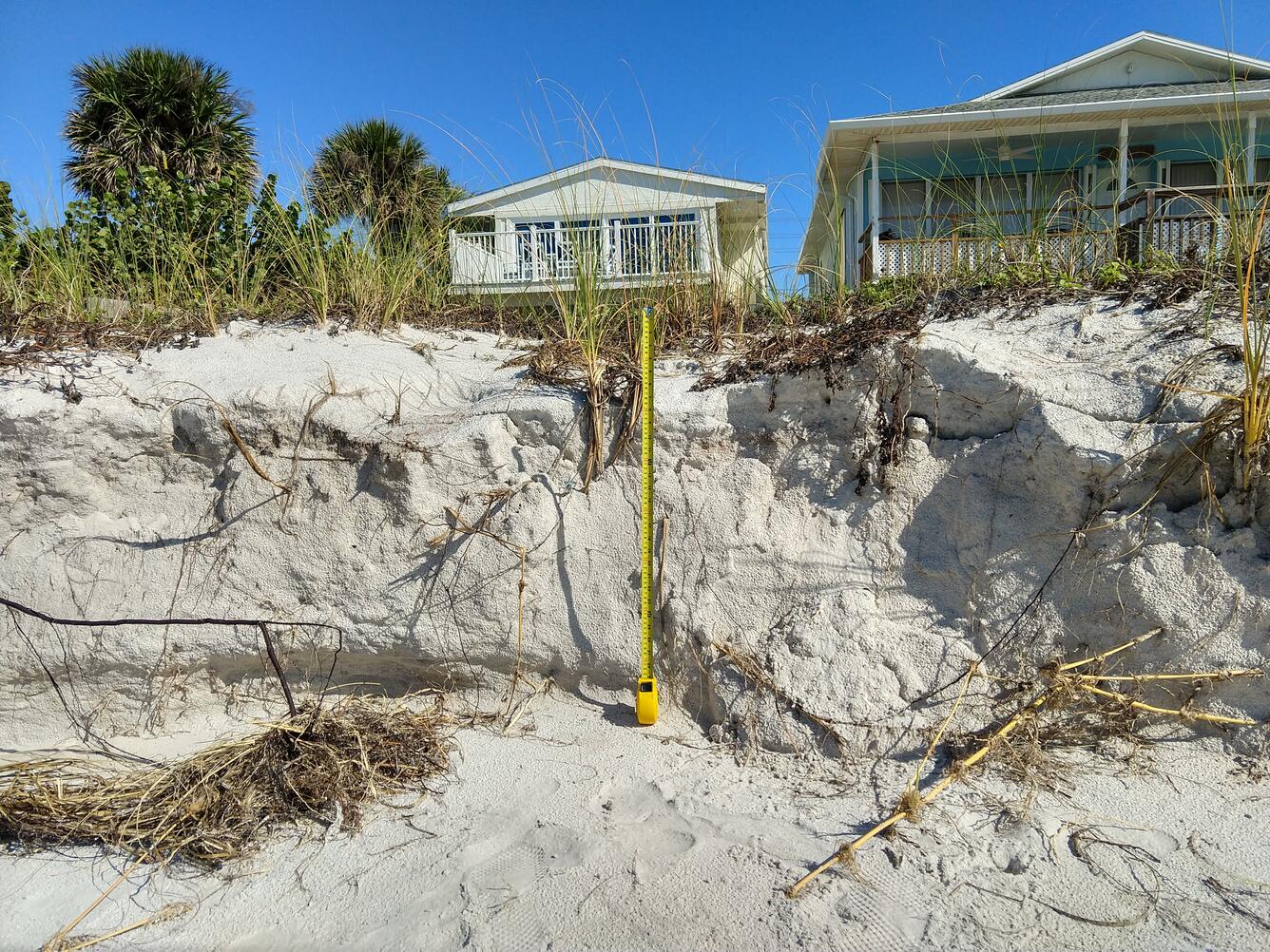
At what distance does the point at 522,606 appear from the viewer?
3518 mm

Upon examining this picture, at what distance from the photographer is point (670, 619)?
11.2 ft

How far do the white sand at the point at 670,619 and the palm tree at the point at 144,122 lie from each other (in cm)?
933

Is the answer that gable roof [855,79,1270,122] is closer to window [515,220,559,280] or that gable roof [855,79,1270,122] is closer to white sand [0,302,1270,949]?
window [515,220,559,280]

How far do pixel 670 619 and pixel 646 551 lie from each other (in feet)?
1.09

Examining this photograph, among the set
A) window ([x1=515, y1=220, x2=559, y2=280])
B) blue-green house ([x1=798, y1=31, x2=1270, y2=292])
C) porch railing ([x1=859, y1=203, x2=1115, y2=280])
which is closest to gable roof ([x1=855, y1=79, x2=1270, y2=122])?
blue-green house ([x1=798, y1=31, x2=1270, y2=292])

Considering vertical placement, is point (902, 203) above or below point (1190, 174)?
below

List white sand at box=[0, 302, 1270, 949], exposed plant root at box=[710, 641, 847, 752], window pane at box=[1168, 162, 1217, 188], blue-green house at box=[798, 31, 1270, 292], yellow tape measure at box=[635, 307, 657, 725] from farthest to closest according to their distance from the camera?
window pane at box=[1168, 162, 1217, 188] < blue-green house at box=[798, 31, 1270, 292] < yellow tape measure at box=[635, 307, 657, 725] < exposed plant root at box=[710, 641, 847, 752] < white sand at box=[0, 302, 1270, 949]

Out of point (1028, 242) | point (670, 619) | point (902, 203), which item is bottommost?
point (670, 619)

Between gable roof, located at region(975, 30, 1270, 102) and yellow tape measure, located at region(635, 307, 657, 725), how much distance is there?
11010 millimetres

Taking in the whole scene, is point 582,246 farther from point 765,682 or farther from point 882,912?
point 882,912

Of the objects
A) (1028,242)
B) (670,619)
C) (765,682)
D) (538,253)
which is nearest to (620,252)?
(538,253)

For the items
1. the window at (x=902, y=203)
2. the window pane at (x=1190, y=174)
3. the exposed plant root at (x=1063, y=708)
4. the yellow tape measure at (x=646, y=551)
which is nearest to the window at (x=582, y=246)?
the yellow tape measure at (x=646, y=551)

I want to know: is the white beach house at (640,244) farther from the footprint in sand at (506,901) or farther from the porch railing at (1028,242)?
the footprint in sand at (506,901)

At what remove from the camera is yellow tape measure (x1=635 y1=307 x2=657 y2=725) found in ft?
10.6
